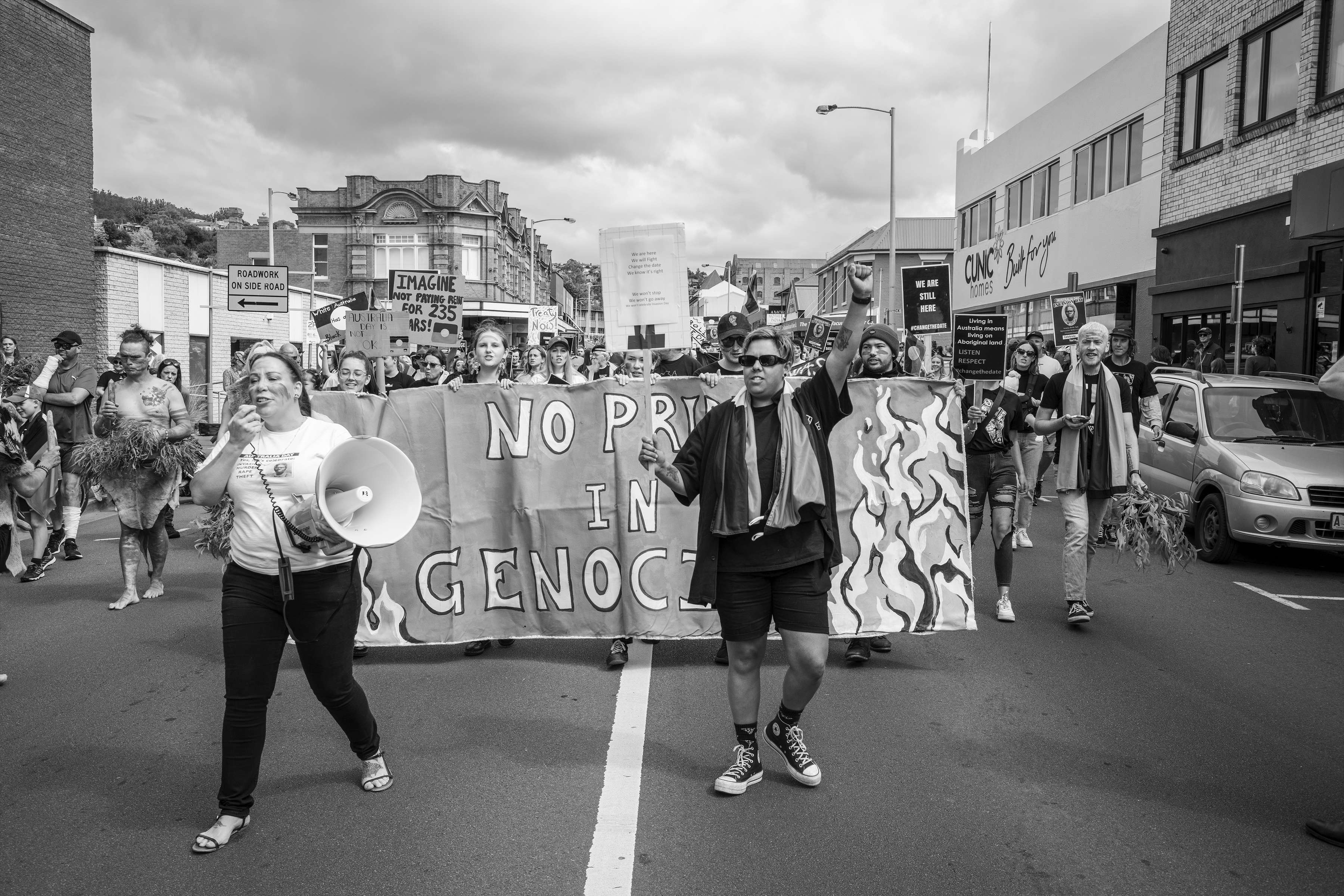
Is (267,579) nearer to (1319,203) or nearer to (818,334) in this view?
(818,334)

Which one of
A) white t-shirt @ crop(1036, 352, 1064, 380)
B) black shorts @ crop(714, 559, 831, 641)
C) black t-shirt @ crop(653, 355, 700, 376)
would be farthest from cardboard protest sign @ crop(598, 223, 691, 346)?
white t-shirt @ crop(1036, 352, 1064, 380)

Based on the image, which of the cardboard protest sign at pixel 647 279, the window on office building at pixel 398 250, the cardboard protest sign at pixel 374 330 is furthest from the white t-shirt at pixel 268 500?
the window on office building at pixel 398 250

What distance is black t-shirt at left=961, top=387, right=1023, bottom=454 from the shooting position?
7.85 metres

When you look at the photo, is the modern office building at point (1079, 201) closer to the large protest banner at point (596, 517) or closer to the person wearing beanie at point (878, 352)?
the person wearing beanie at point (878, 352)

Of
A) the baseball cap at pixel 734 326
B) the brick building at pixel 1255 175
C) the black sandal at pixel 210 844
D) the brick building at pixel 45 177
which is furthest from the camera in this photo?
the brick building at pixel 45 177

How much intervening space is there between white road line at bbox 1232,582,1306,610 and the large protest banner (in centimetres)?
347

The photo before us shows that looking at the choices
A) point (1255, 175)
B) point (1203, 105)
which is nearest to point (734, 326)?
point (1255, 175)

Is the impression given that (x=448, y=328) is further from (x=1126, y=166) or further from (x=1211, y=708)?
(x=1126, y=166)

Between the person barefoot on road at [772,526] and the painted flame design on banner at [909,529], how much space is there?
6.20 ft

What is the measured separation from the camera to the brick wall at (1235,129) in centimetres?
1802

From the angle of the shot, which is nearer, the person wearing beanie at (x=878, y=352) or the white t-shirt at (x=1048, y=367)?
the person wearing beanie at (x=878, y=352)

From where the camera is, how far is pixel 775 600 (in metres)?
4.47

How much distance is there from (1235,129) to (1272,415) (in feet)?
40.4

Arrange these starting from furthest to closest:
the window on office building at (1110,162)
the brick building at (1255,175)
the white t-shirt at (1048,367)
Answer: the window on office building at (1110,162), the brick building at (1255,175), the white t-shirt at (1048,367)
